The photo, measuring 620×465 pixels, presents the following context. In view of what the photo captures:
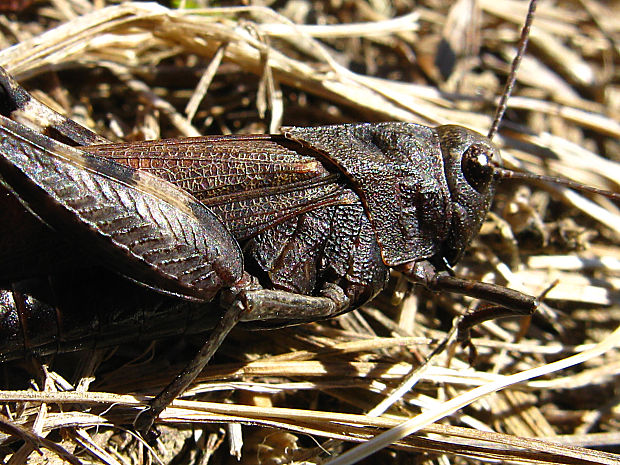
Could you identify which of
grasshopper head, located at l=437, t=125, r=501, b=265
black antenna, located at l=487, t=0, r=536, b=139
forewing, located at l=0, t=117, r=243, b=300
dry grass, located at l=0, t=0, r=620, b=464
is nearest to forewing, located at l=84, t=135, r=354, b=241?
forewing, located at l=0, t=117, r=243, b=300

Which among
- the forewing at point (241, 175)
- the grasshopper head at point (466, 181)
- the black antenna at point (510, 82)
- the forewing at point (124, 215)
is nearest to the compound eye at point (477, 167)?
the grasshopper head at point (466, 181)

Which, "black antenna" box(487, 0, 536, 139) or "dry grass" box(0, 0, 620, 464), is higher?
"black antenna" box(487, 0, 536, 139)

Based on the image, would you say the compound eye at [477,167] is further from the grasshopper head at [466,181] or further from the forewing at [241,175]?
the forewing at [241,175]

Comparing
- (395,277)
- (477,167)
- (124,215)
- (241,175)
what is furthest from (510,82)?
Answer: (124,215)

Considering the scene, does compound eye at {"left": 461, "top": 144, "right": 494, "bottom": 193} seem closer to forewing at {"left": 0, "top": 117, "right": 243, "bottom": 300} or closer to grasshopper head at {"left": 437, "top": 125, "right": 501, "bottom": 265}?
grasshopper head at {"left": 437, "top": 125, "right": 501, "bottom": 265}

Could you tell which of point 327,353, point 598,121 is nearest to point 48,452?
point 327,353

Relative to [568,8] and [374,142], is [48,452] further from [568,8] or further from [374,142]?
[568,8]

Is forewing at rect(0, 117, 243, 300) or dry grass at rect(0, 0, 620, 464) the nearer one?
forewing at rect(0, 117, 243, 300)

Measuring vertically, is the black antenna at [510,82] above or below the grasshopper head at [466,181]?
above
